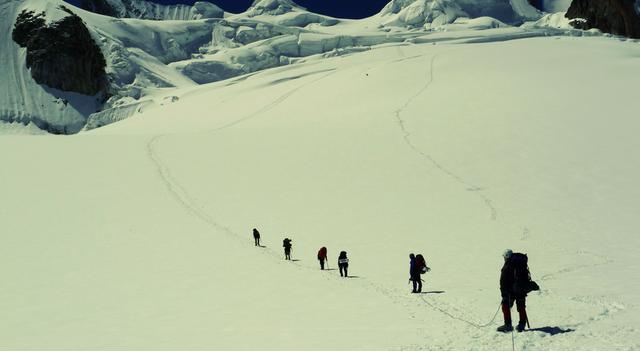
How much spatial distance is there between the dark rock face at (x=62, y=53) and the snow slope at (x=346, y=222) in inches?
4030

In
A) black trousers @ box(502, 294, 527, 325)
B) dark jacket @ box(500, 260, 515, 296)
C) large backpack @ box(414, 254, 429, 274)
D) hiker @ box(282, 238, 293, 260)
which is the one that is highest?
dark jacket @ box(500, 260, 515, 296)

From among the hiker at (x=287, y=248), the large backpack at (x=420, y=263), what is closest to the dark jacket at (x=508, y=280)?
the large backpack at (x=420, y=263)

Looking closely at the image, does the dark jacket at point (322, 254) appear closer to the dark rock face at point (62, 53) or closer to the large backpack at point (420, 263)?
the large backpack at point (420, 263)

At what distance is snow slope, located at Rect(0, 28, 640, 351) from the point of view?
12.8m

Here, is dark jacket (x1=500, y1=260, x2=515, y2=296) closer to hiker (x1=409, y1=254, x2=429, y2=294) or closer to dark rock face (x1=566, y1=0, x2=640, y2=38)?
hiker (x1=409, y1=254, x2=429, y2=294)

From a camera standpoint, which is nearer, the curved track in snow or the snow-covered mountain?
the curved track in snow

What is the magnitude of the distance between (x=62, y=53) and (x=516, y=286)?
155 meters

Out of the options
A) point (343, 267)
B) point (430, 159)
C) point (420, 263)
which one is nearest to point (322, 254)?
point (343, 267)

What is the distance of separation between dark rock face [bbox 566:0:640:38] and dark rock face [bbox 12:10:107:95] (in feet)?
473

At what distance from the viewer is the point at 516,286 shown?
11.4m

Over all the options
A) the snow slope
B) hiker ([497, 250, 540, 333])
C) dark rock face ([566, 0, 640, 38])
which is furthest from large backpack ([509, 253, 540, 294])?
dark rock face ([566, 0, 640, 38])

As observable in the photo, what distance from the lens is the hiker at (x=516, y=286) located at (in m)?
11.3

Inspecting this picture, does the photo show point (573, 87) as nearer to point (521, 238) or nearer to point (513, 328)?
point (521, 238)

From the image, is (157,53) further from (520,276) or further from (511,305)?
(511,305)
